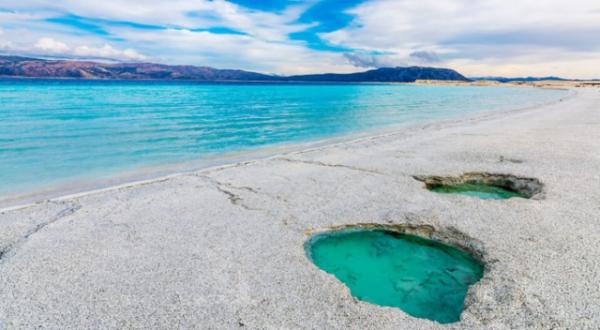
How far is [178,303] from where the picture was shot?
404cm

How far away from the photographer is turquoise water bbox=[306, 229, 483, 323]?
14.0ft

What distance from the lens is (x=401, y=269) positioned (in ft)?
16.5

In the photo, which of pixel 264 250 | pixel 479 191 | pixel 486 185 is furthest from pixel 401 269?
pixel 486 185

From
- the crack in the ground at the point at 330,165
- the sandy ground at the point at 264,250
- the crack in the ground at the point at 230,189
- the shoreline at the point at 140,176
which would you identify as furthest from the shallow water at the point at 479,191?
the shoreline at the point at 140,176

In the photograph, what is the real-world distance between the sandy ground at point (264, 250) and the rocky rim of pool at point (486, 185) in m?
0.34

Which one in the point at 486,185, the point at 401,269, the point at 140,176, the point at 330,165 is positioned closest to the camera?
the point at 401,269

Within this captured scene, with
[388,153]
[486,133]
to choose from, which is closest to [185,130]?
[388,153]

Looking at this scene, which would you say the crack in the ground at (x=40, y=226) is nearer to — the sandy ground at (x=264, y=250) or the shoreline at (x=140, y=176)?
the sandy ground at (x=264, y=250)

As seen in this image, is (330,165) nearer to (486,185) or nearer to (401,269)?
(486,185)

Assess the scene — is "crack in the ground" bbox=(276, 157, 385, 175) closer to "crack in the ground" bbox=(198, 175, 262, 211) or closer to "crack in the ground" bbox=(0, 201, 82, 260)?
"crack in the ground" bbox=(198, 175, 262, 211)

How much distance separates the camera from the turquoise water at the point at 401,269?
4254mm

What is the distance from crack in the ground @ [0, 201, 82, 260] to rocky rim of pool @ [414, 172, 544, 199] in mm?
8059

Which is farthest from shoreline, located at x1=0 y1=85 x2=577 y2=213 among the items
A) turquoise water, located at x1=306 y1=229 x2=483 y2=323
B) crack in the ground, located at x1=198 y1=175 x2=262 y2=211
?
turquoise water, located at x1=306 y1=229 x2=483 y2=323

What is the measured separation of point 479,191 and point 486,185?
23.7 inches
